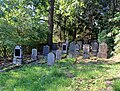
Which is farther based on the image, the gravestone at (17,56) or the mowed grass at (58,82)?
the gravestone at (17,56)

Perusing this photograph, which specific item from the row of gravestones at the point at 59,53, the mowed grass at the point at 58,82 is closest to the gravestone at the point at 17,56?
the row of gravestones at the point at 59,53

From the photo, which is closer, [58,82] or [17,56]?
[58,82]

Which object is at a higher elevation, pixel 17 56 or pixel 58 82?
pixel 17 56

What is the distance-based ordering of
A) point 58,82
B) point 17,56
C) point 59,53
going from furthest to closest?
point 59,53
point 17,56
point 58,82

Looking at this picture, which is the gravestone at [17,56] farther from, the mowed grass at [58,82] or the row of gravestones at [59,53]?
the mowed grass at [58,82]

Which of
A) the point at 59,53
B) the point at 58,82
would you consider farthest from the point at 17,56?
the point at 58,82

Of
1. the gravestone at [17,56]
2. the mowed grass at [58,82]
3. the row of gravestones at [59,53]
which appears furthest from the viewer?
the gravestone at [17,56]

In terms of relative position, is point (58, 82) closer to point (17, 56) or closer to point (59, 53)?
point (17, 56)

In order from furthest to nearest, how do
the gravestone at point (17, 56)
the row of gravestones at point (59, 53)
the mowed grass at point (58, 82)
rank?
the gravestone at point (17, 56) → the row of gravestones at point (59, 53) → the mowed grass at point (58, 82)

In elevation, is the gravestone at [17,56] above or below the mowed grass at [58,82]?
above

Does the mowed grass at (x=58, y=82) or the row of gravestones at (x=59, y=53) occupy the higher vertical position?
the row of gravestones at (x=59, y=53)

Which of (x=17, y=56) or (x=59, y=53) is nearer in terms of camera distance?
(x=17, y=56)

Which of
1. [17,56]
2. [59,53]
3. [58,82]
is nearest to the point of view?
[58,82]

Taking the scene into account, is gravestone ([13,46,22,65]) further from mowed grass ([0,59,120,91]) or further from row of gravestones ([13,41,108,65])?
mowed grass ([0,59,120,91])
